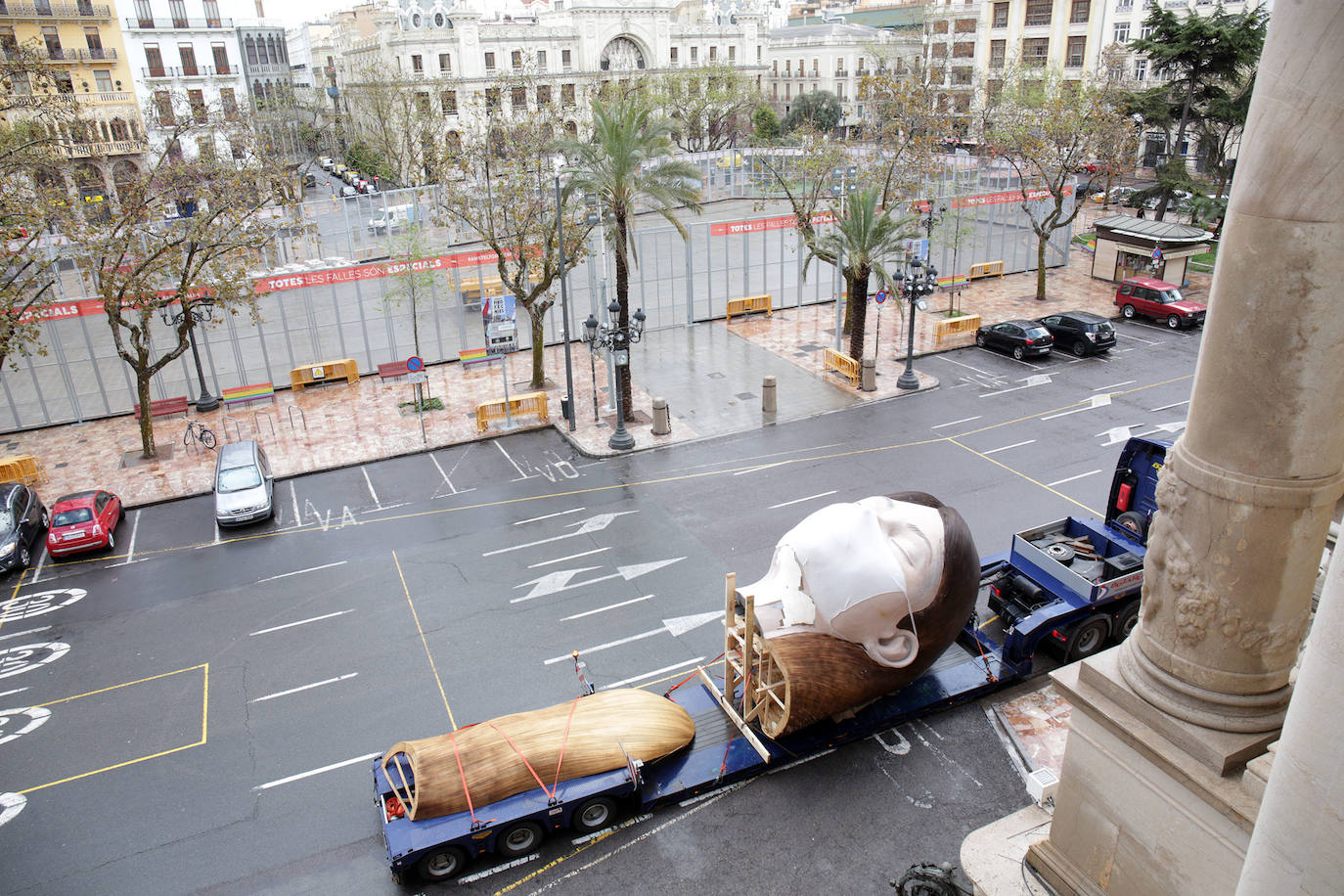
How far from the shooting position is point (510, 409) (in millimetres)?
27062

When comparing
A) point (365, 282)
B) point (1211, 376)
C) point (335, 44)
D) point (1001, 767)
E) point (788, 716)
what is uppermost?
point (335, 44)

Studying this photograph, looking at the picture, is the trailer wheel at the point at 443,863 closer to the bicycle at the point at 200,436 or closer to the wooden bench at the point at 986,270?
the bicycle at the point at 200,436

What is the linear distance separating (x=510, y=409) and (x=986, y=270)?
2527 cm

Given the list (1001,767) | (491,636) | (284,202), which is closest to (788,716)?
(1001,767)

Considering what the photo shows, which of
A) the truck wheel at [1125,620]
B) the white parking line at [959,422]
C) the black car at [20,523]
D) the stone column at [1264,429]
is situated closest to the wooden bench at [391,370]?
the black car at [20,523]

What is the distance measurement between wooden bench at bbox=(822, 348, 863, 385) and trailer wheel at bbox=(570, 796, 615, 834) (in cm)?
1982

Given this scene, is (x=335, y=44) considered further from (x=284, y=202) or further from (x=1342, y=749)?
(x=1342, y=749)

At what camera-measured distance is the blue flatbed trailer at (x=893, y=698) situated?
11.2 m

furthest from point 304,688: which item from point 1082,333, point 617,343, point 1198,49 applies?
point 1198,49

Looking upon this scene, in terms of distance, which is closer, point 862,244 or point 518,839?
point 518,839

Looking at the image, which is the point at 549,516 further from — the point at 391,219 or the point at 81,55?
the point at 81,55

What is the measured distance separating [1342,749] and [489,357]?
29645mm

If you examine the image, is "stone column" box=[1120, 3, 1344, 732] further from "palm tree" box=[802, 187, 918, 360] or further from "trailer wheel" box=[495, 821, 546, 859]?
"palm tree" box=[802, 187, 918, 360]

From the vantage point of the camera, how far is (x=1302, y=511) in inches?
271
